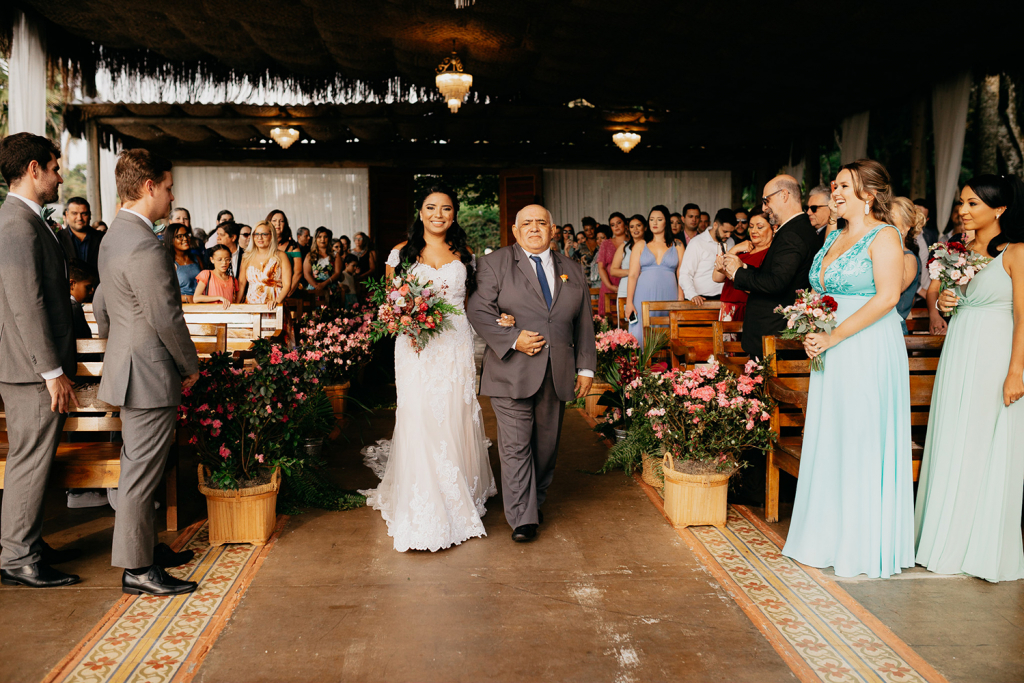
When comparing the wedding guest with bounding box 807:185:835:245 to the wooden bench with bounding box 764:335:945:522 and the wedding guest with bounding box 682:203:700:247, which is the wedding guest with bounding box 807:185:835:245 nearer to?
the wooden bench with bounding box 764:335:945:522

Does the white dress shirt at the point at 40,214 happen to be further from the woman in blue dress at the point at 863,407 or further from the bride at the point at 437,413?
the woman in blue dress at the point at 863,407

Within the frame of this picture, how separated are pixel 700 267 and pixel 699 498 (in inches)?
125

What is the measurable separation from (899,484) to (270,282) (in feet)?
18.3

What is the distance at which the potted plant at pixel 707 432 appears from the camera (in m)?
3.95

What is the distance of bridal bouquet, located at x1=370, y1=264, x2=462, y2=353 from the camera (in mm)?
3766

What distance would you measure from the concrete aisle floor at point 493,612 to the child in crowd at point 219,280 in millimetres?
3518

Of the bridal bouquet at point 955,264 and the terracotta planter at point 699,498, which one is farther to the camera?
the terracotta planter at point 699,498

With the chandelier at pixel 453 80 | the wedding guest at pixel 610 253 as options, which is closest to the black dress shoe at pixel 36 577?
the wedding guest at pixel 610 253

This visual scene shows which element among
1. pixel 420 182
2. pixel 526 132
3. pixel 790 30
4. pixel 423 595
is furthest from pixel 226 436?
pixel 420 182

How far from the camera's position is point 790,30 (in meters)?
7.98

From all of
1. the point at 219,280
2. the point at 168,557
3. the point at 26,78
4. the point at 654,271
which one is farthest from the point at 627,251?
the point at 26,78

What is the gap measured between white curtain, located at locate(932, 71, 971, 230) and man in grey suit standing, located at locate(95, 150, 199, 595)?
10.1m

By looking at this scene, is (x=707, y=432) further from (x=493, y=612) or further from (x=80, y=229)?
(x=80, y=229)

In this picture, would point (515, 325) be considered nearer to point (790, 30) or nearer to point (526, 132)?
point (790, 30)
